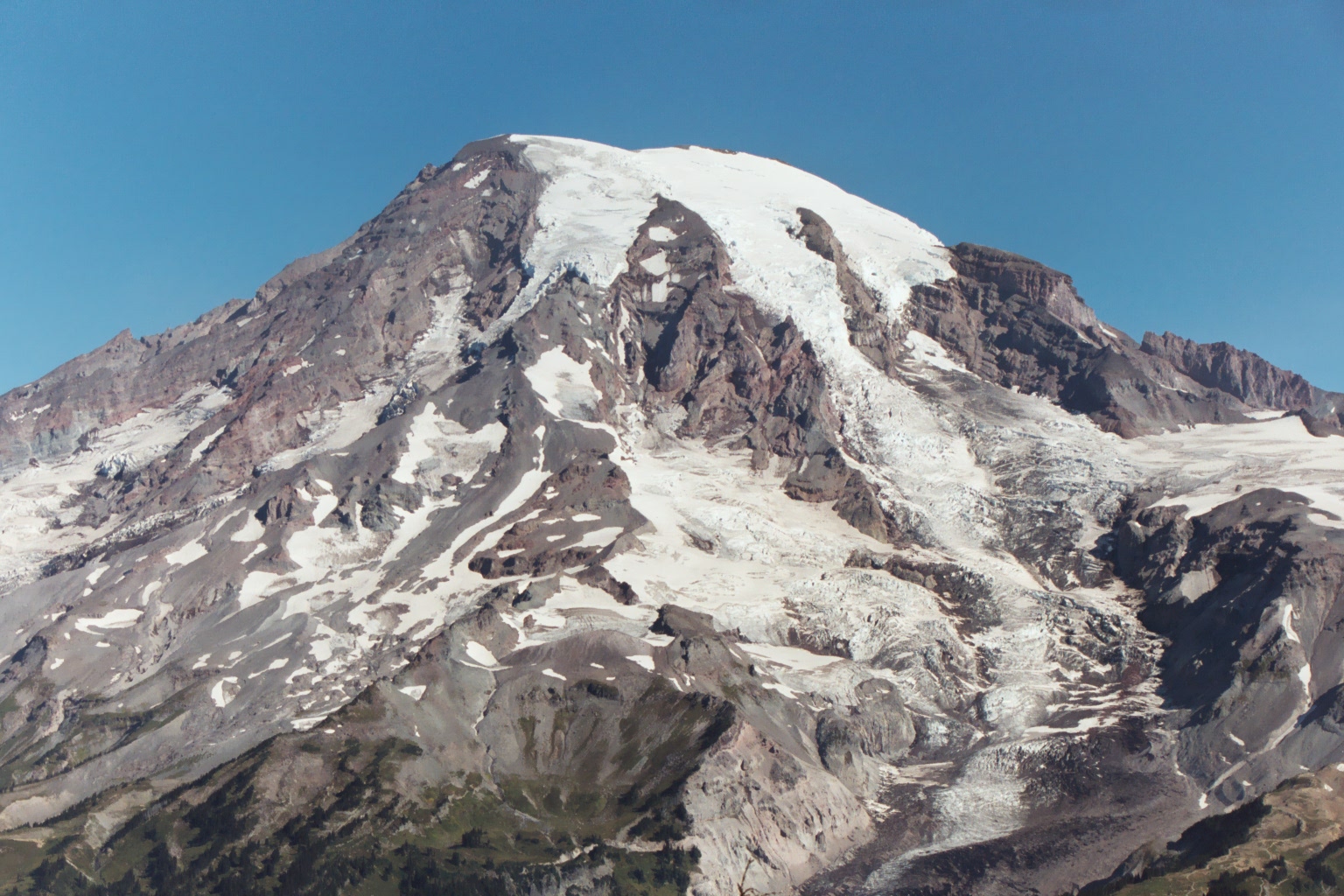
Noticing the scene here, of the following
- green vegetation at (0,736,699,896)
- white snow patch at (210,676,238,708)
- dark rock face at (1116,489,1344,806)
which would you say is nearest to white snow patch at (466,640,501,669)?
green vegetation at (0,736,699,896)

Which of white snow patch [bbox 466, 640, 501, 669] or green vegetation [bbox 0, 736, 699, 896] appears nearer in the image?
green vegetation [bbox 0, 736, 699, 896]

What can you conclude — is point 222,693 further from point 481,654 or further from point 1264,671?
point 1264,671

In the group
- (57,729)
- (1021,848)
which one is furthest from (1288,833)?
(57,729)

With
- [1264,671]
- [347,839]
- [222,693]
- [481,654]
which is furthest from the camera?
[222,693]

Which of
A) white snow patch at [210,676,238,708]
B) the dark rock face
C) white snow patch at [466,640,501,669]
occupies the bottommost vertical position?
the dark rock face

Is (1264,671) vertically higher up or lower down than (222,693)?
lower down

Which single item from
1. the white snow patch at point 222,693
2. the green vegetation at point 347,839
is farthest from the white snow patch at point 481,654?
the white snow patch at point 222,693

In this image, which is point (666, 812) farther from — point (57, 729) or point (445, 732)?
point (57, 729)

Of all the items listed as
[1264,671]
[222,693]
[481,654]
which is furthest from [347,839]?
[1264,671]

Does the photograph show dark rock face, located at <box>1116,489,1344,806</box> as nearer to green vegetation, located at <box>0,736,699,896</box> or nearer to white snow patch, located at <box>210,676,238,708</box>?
green vegetation, located at <box>0,736,699,896</box>

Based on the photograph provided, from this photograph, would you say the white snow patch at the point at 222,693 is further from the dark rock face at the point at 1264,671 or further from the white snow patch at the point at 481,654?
the dark rock face at the point at 1264,671

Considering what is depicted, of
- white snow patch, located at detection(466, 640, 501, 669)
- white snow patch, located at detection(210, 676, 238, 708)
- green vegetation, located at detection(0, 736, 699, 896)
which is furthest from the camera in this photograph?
white snow patch, located at detection(210, 676, 238, 708)
